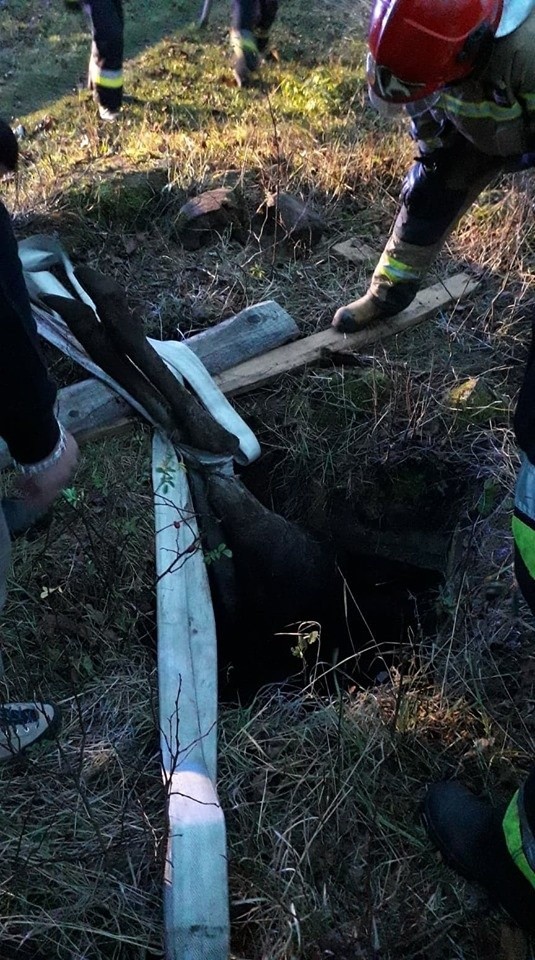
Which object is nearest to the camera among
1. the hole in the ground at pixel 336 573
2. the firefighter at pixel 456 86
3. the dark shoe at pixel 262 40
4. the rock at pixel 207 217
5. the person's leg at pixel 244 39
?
the firefighter at pixel 456 86

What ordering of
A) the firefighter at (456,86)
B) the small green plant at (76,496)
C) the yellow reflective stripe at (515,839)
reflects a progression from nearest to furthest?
the yellow reflective stripe at (515,839)
the firefighter at (456,86)
the small green plant at (76,496)

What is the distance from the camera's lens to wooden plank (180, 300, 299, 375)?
12.0 feet

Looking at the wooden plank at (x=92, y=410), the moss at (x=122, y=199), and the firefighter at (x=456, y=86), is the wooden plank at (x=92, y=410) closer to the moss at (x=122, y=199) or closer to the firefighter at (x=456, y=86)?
the moss at (x=122, y=199)

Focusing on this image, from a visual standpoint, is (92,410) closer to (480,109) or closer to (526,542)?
(480,109)

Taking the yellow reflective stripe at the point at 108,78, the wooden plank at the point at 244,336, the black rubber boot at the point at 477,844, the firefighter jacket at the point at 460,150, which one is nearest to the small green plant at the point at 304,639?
the black rubber boot at the point at 477,844

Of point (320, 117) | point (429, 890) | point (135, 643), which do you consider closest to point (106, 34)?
point (320, 117)

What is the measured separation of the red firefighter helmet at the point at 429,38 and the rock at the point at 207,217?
68.8 inches

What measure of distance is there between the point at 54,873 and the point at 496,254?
12.2 ft

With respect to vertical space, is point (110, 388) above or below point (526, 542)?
below

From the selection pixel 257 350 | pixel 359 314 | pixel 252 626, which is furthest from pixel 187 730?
pixel 359 314

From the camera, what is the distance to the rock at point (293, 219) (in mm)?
4258

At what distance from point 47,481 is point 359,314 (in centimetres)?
220

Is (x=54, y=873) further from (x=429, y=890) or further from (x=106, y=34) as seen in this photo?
(x=106, y=34)

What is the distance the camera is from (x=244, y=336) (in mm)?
3721
